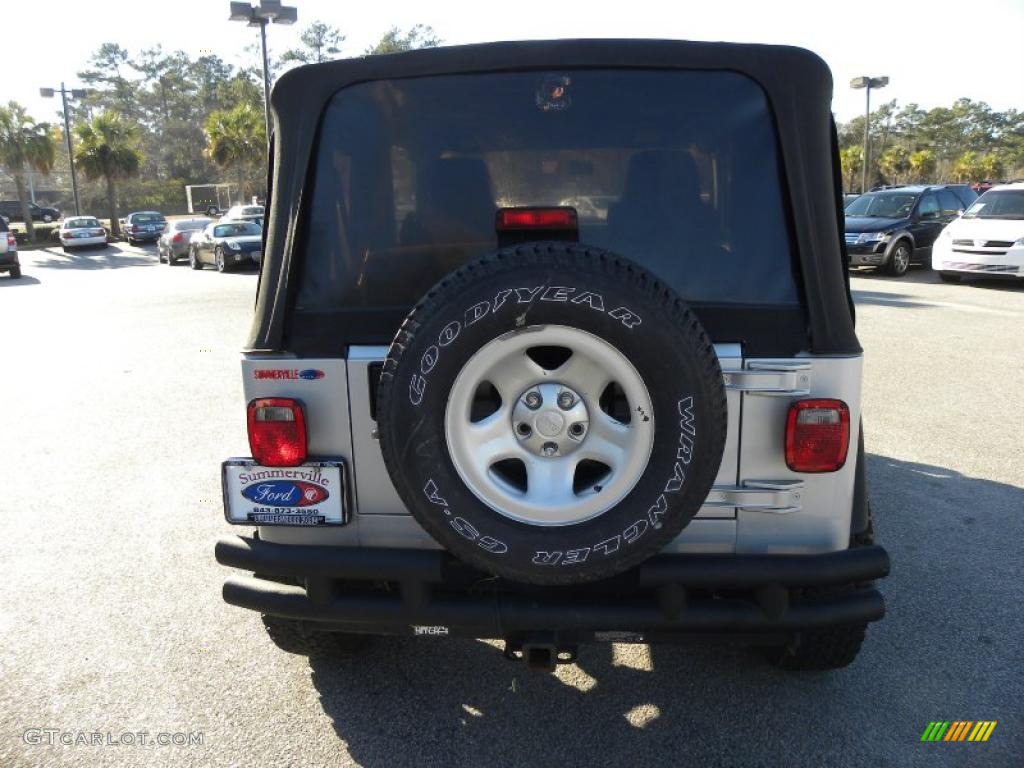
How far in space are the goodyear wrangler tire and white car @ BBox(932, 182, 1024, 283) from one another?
1420 centimetres

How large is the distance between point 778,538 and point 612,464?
69 centimetres

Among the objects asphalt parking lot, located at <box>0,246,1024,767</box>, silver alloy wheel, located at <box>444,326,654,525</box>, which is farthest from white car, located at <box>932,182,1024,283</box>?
silver alloy wheel, located at <box>444,326,654,525</box>

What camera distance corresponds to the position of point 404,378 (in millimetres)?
2152

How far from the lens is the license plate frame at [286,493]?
8.39 ft

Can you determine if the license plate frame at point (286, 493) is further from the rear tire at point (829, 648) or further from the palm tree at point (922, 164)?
the palm tree at point (922, 164)

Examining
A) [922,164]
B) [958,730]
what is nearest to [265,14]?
[958,730]

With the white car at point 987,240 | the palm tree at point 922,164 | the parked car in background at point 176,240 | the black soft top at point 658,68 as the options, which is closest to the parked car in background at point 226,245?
the parked car in background at point 176,240

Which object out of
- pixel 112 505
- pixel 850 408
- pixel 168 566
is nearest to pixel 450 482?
pixel 850 408

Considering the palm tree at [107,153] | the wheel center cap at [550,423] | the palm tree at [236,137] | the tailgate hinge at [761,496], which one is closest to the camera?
the wheel center cap at [550,423]

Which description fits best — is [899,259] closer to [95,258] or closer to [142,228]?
[95,258]

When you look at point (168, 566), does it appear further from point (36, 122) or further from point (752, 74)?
point (36, 122)

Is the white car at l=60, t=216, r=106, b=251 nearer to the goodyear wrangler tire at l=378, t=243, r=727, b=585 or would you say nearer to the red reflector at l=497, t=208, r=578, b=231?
the red reflector at l=497, t=208, r=578, b=231

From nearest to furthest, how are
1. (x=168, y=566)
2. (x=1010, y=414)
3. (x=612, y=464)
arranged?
1. (x=612, y=464)
2. (x=168, y=566)
3. (x=1010, y=414)

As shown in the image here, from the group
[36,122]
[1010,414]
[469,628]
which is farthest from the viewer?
[36,122]
